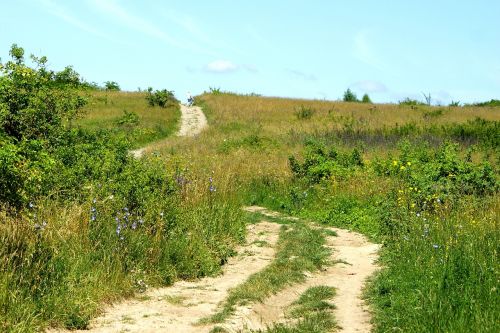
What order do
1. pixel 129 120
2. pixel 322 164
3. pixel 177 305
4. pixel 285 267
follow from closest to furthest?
pixel 177 305 < pixel 285 267 < pixel 322 164 < pixel 129 120

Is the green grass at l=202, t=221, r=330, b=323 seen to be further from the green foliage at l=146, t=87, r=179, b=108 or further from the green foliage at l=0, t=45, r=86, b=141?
the green foliage at l=146, t=87, r=179, b=108

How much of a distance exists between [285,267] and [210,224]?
192 centimetres

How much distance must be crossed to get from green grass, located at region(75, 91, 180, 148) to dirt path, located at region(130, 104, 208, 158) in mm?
462

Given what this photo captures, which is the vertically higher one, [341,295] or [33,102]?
[33,102]

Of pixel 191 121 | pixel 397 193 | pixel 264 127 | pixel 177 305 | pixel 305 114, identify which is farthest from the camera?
pixel 191 121

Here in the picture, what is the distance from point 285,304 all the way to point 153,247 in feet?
7.37

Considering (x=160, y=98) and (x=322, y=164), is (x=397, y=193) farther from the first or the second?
(x=160, y=98)

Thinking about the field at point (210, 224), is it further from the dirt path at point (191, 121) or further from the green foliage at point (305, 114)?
the green foliage at point (305, 114)

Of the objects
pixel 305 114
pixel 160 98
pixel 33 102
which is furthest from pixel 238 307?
pixel 160 98

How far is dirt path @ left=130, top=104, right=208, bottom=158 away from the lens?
34.7 meters

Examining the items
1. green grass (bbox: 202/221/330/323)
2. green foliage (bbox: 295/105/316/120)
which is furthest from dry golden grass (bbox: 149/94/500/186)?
green grass (bbox: 202/221/330/323)

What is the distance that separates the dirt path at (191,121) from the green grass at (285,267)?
66.1ft

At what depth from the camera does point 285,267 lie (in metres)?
9.53

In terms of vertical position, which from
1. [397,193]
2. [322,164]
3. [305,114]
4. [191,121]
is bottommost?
[397,193]
